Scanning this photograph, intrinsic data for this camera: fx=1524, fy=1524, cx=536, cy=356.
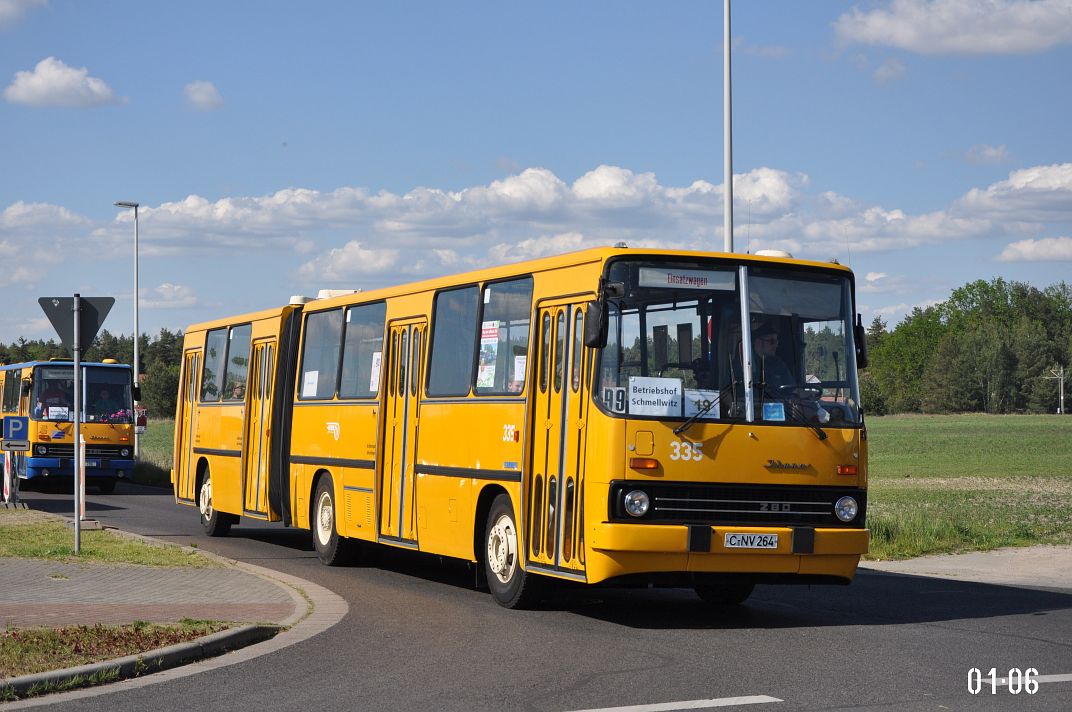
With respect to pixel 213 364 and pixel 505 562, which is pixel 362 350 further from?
pixel 213 364

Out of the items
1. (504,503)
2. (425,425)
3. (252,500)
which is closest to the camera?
(504,503)

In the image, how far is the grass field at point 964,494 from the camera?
69.5 feet

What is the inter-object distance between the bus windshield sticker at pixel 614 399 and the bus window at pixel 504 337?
153cm

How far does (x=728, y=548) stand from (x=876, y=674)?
2.40 m

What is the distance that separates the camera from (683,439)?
38.9 ft

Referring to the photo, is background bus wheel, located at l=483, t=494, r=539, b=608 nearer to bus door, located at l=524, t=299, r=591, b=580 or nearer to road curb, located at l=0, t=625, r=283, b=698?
bus door, located at l=524, t=299, r=591, b=580

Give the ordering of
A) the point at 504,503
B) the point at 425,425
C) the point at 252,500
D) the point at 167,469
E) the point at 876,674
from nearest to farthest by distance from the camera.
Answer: the point at 876,674
the point at 504,503
the point at 425,425
the point at 252,500
the point at 167,469

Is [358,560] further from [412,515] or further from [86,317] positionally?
[86,317]

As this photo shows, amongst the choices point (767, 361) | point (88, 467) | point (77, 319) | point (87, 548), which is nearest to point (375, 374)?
point (77, 319)

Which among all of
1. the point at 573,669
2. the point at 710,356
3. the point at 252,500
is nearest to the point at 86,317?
the point at 252,500

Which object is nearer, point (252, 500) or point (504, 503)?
point (504, 503)

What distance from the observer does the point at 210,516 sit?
22.3 meters

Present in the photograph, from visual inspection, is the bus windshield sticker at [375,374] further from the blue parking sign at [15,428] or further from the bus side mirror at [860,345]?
the blue parking sign at [15,428]
